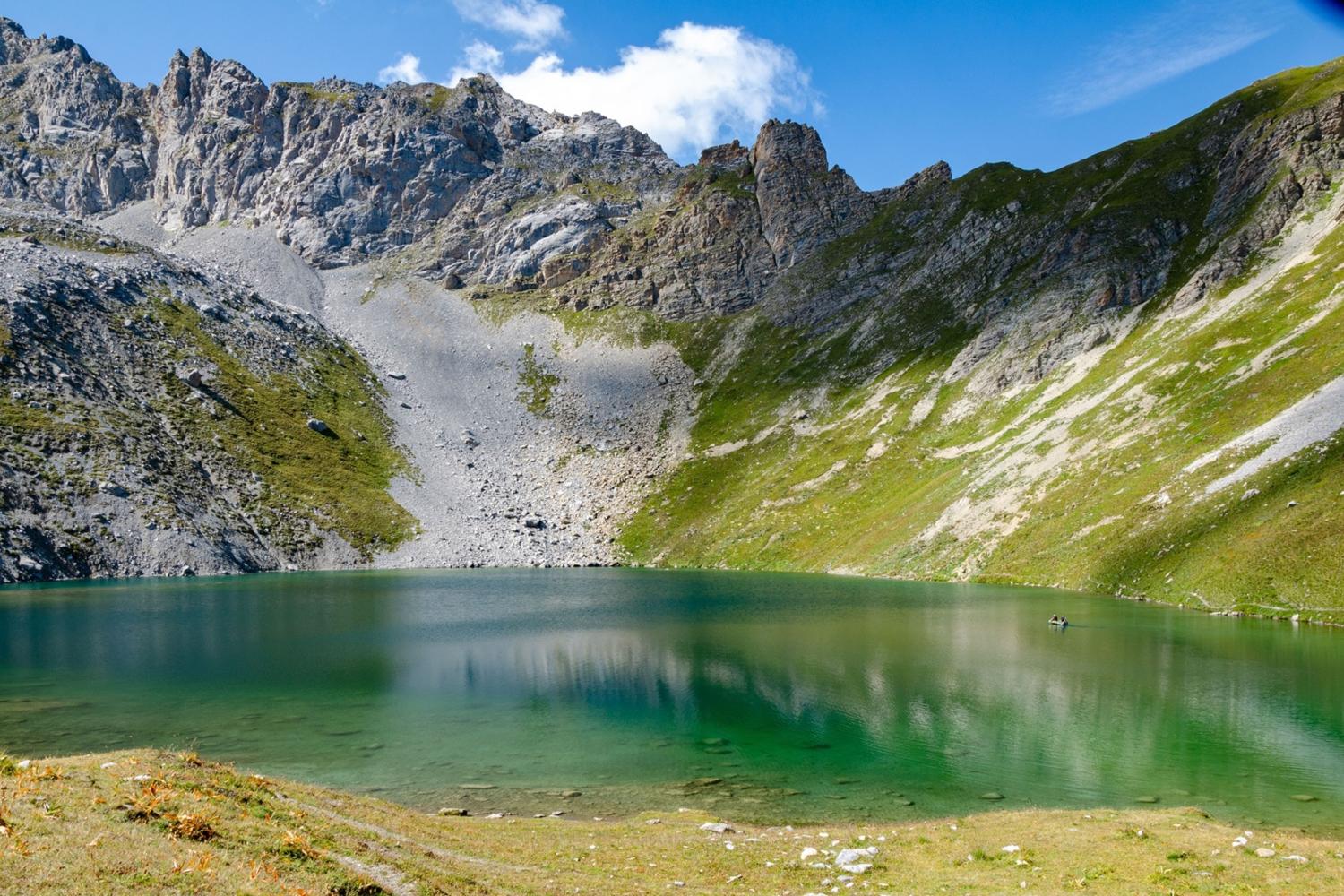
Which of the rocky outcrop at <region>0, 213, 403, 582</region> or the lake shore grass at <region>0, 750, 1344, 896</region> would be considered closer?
the lake shore grass at <region>0, 750, 1344, 896</region>

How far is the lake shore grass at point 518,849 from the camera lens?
1130 cm

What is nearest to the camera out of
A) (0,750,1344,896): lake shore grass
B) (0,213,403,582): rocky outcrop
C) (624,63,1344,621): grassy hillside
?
(0,750,1344,896): lake shore grass

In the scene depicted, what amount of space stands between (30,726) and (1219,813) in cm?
4234

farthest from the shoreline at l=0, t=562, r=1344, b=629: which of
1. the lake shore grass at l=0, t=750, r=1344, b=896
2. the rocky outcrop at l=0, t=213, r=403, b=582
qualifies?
the lake shore grass at l=0, t=750, r=1344, b=896

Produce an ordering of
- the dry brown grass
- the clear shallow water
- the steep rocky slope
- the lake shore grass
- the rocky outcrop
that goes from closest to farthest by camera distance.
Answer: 1. the lake shore grass
2. the dry brown grass
3. the clear shallow water
4. the steep rocky slope
5. the rocky outcrop

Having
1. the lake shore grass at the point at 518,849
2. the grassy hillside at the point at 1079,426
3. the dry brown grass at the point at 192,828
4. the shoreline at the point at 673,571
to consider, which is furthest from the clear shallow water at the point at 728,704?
the dry brown grass at the point at 192,828

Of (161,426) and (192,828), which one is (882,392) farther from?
(192,828)

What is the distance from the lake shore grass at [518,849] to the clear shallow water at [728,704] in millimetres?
3557

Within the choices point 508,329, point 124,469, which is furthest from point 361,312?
point 124,469

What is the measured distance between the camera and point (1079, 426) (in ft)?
314

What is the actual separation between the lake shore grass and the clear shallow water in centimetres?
356

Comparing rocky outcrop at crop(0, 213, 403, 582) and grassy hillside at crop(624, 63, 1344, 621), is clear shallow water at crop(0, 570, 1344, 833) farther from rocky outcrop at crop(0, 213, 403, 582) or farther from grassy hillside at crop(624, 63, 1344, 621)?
rocky outcrop at crop(0, 213, 403, 582)

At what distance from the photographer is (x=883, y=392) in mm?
136250

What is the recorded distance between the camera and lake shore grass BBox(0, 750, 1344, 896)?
11.3 m
